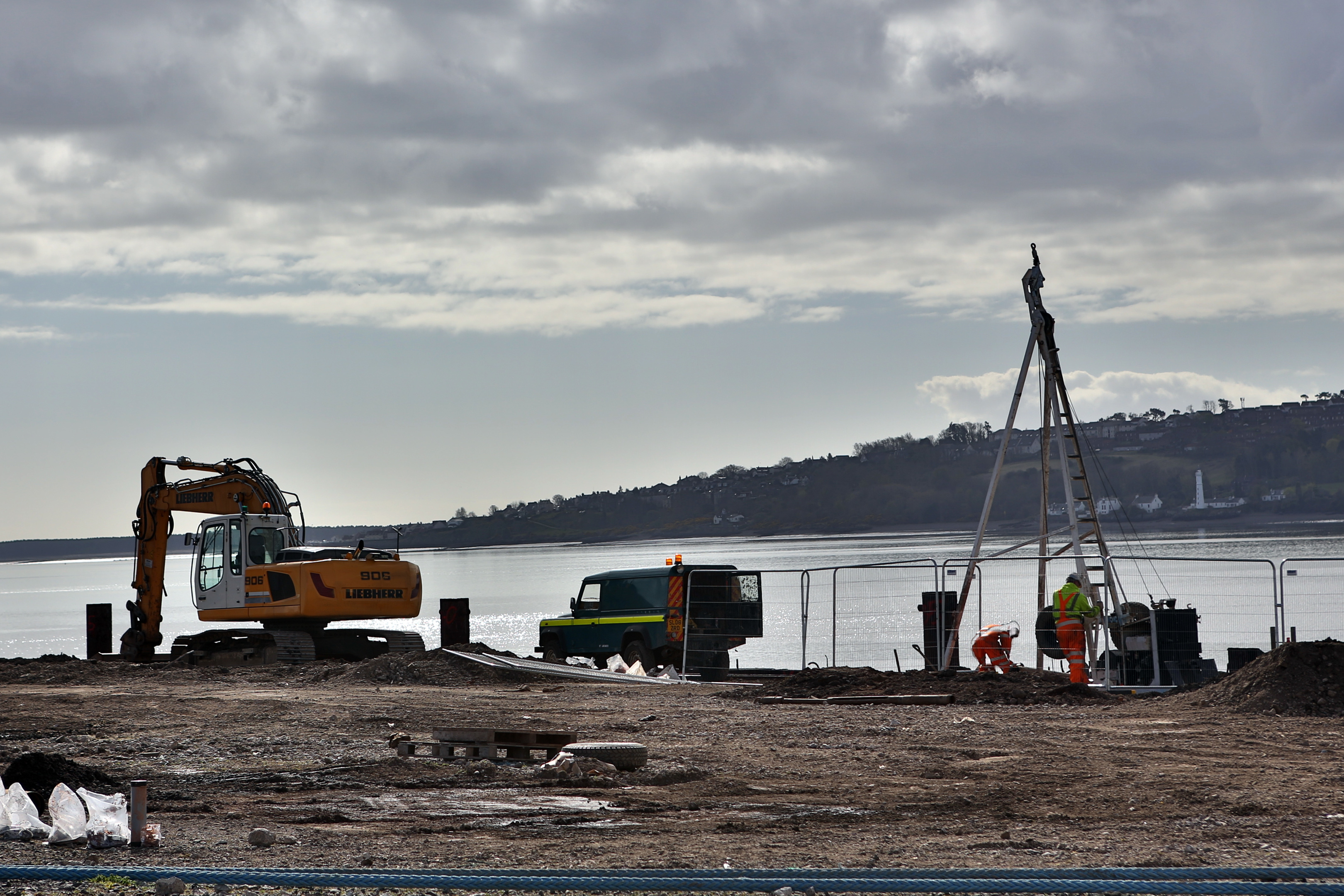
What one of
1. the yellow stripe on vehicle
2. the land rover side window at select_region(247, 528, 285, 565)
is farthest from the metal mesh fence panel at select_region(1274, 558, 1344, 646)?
the land rover side window at select_region(247, 528, 285, 565)

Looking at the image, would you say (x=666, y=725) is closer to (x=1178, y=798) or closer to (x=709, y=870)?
(x=1178, y=798)

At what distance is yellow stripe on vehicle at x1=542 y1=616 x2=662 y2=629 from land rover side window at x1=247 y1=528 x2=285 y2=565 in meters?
5.08

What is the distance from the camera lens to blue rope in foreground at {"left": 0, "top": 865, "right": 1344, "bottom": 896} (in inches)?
222

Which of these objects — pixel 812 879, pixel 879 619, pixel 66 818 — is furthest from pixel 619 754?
pixel 879 619

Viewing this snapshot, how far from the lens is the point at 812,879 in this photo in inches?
236

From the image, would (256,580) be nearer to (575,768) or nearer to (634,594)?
(634,594)

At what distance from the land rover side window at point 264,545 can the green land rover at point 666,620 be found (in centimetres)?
509

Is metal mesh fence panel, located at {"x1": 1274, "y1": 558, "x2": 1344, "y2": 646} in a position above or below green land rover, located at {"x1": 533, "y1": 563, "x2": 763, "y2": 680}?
below

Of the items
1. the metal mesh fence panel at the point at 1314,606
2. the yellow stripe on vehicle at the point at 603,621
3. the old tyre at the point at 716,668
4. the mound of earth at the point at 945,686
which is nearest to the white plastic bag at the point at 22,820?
the mound of earth at the point at 945,686

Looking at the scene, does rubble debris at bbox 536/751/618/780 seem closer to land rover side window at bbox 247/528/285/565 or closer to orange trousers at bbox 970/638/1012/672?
orange trousers at bbox 970/638/1012/672

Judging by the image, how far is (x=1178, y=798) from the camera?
358 inches

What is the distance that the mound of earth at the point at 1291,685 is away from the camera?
1443 centimetres

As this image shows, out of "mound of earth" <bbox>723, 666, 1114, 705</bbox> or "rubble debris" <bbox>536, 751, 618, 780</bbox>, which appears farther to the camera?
"mound of earth" <bbox>723, 666, 1114, 705</bbox>

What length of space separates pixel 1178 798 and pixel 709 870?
14.1 ft
